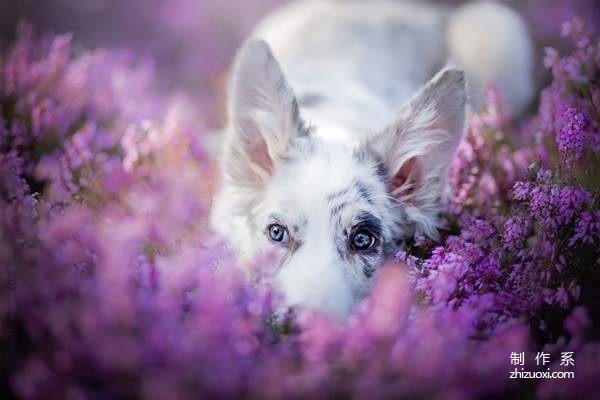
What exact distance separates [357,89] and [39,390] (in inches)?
131

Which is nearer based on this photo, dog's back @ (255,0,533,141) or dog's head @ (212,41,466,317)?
dog's head @ (212,41,466,317)

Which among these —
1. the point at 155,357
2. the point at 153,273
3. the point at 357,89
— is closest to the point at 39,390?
the point at 155,357

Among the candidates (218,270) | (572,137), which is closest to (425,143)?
(572,137)

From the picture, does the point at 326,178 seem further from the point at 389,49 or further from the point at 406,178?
the point at 389,49

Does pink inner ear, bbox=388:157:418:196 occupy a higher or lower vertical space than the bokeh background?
lower

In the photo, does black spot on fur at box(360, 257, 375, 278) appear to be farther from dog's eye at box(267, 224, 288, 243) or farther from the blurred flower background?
dog's eye at box(267, 224, 288, 243)

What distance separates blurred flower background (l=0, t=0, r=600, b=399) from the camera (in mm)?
1578

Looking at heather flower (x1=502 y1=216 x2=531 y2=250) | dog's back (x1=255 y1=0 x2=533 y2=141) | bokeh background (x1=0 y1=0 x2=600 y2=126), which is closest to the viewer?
heather flower (x1=502 y1=216 x2=531 y2=250)

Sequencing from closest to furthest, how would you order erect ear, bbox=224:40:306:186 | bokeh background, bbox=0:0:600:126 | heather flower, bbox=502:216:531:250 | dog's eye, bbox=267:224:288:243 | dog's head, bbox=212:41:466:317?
1. heather flower, bbox=502:216:531:250
2. dog's head, bbox=212:41:466:317
3. dog's eye, bbox=267:224:288:243
4. erect ear, bbox=224:40:306:186
5. bokeh background, bbox=0:0:600:126

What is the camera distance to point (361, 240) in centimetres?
259

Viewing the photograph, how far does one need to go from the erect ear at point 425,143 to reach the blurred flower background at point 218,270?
20 centimetres

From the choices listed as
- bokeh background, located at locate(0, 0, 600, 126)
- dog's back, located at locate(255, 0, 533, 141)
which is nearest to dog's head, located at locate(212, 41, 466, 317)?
dog's back, located at locate(255, 0, 533, 141)

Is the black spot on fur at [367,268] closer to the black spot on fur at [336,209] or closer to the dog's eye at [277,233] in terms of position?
the black spot on fur at [336,209]

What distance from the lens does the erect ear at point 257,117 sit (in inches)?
111
